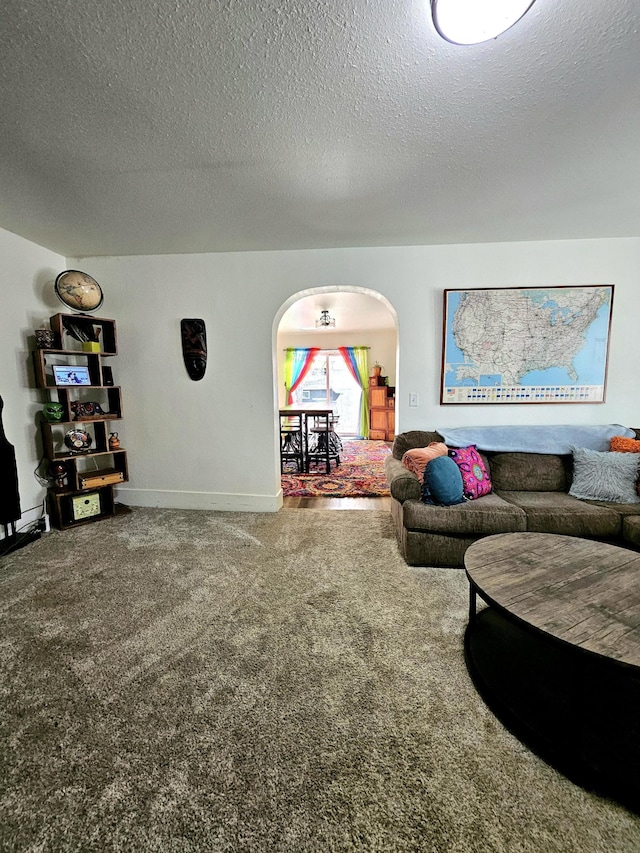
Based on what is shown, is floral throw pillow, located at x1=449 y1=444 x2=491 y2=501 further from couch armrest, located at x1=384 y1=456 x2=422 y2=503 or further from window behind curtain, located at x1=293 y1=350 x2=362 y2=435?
window behind curtain, located at x1=293 y1=350 x2=362 y2=435

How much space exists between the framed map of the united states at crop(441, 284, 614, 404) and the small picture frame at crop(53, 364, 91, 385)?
3354 millimetres

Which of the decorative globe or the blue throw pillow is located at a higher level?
the decorative globe

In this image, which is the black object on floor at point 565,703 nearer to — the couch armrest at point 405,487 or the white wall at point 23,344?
the couch armrest at point 405,487

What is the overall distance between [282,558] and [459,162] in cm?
274

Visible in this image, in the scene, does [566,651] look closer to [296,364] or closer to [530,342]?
[530,342]

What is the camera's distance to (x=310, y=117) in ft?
4.96

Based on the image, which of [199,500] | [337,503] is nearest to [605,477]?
[337,503]

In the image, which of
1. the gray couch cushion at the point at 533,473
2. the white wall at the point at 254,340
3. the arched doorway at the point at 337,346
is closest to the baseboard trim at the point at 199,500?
the white wall at the point at 254,340

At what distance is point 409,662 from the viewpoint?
1.46m

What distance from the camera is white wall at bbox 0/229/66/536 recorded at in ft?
8.75

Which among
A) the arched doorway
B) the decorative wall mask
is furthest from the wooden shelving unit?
the arched doorway

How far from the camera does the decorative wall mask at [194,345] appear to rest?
3.18 m

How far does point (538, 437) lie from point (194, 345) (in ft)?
10.6

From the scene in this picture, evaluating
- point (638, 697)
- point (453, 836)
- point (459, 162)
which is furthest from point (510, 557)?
point (459, 162)
